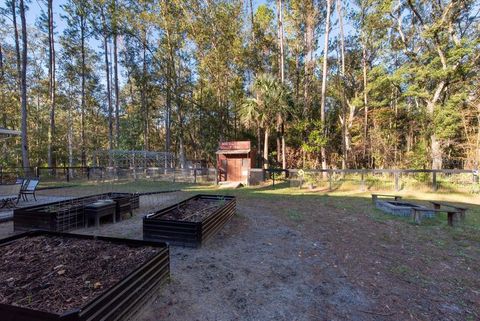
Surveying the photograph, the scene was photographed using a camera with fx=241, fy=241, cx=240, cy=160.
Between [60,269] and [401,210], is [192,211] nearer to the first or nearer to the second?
[60,269]

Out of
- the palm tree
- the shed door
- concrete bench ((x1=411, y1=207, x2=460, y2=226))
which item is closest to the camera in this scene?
concrete bench ((x1=411, y1=207, x2=460, y2=226))

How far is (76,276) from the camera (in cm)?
Answer: 223

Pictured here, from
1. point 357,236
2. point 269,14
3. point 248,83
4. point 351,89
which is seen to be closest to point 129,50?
point 248,83

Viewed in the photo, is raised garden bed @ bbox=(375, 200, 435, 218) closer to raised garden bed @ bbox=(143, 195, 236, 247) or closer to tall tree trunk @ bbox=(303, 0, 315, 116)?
raised garden bed @ bbox=(143, 195, 236, 247)

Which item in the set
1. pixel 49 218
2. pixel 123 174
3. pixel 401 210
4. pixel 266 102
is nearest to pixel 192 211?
pixel 49 218

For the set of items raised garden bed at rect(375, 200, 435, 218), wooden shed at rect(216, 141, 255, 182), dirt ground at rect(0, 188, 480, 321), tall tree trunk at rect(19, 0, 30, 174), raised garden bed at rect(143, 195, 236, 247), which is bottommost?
dirt ground at rect(0, 188, 480, 321)

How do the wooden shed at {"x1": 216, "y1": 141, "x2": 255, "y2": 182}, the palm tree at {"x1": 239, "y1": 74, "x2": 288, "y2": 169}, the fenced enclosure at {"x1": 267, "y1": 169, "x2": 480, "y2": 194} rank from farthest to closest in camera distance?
the palm tree at {"x1": 239, "y1": 74, "x2": 288, "y2": 169}
the wooden shed at {"x1": 216, "y1": 141, "x2": 255, "y2": 182}
the fenced enclosure at {"x1": 267, "y1": 169, "x2": 480, "y2": 194}

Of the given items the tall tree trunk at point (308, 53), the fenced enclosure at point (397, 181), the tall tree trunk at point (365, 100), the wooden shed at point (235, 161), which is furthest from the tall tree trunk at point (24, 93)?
the tall tree trunk at point (365, 100)

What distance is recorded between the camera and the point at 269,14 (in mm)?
18922

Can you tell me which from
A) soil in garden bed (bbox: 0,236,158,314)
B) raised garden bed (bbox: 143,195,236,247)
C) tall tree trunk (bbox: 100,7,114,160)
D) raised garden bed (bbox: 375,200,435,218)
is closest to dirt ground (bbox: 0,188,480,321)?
raised garden bed (bbox: 143,195,236,247)

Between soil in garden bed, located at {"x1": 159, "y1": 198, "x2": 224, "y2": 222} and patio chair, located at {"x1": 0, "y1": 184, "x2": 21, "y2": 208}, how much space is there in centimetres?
491

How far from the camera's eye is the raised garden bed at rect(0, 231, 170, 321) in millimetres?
1697

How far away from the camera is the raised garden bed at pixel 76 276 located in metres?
1.70

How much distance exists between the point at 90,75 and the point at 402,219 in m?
23.9
